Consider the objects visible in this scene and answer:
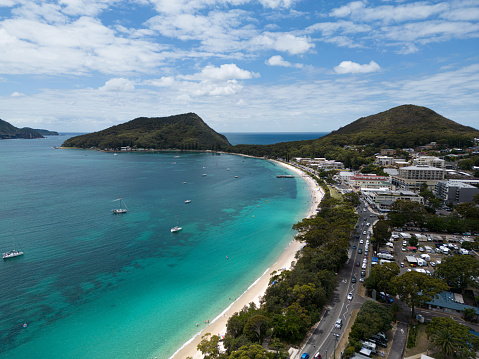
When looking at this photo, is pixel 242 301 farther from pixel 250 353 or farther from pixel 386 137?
pixel 386 137

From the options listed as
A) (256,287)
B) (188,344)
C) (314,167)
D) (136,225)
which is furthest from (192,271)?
(314,167)

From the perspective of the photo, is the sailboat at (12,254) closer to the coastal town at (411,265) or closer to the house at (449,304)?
the coastal town at (411,265)

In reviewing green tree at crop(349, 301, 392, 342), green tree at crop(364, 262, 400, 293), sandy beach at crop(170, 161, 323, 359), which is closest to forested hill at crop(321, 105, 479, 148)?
sandy beach at crop(170, 161, 323, 359)

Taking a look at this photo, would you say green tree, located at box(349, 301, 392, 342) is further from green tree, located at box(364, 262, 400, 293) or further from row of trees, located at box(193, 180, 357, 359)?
green tree, located at box(364, 262, 400, 293)

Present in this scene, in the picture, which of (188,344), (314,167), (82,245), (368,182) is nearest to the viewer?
(188,344)

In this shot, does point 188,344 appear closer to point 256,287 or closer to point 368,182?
point 256,287

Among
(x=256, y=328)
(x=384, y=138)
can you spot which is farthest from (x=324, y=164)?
(x=256, y=328)

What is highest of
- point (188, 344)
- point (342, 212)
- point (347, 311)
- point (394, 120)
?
point (394, 120)

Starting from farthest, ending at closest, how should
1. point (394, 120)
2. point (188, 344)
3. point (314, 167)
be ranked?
point (394, 120)
point (314, 167)
point (188, 344)
